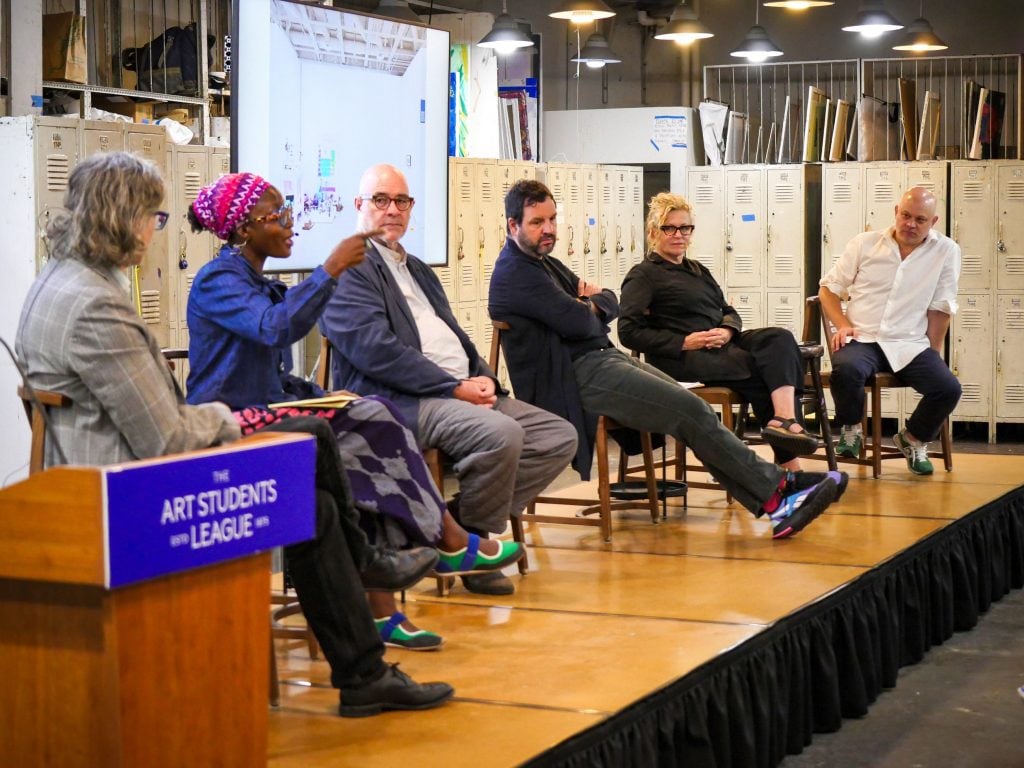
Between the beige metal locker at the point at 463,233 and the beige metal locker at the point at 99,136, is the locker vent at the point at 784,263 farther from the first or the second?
the beige metal locker at the point at 99,136

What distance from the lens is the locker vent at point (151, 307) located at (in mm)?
5594

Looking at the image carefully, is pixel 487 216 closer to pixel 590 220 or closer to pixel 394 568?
pixel 590 220

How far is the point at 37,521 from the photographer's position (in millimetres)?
1916

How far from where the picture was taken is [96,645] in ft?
6.25

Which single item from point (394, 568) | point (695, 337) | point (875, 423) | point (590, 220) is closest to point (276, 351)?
point (394, 568)

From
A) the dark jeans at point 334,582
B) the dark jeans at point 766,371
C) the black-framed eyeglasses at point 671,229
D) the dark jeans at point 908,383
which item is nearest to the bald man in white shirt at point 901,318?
the dark jeans at point 908,383

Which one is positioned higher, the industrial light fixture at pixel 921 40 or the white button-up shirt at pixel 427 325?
the industrial light fixture at pixel 921 40

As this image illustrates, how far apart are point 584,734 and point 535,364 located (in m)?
1.96

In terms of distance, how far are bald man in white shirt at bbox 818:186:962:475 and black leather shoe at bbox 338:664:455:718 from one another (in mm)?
3185

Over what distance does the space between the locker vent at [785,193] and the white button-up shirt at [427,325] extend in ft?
17.1

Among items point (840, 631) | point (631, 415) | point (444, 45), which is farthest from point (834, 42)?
point (840, 631)

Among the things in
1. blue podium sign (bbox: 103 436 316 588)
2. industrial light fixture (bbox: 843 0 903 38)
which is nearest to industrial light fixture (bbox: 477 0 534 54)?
industrial light fixture (bbox: 843 0 903 38)

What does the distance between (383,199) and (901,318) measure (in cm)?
259

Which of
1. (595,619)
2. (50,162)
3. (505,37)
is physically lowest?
(595,619)
